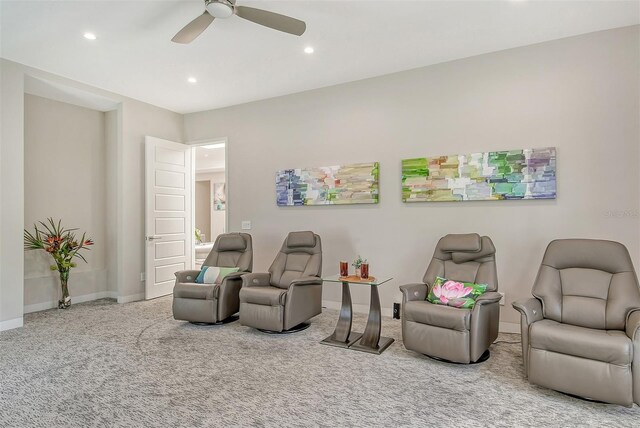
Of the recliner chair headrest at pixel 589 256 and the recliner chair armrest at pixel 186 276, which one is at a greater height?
the recliner chair headrest at pixel 589 256

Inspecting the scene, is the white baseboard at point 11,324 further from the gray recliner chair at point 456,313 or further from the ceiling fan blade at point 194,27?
the gray recliner chair at point 456,313

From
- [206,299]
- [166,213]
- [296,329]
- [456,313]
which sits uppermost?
[166,213]

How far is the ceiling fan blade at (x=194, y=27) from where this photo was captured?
9.20 feet

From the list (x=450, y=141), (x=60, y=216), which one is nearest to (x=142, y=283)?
(x=60, y=216)

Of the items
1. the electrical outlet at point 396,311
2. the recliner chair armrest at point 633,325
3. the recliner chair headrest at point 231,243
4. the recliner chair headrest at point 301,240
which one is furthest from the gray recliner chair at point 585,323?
the recliner chair headrest at point 231,243

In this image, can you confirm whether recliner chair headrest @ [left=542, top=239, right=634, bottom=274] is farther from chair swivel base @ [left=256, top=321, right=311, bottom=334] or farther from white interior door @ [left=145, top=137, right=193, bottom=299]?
white interior door @ [left=145, top=137, right=193, bottom=299]

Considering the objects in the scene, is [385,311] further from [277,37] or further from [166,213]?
[166,213]

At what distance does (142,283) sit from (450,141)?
4719 mm

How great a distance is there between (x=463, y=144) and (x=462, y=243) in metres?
1.24

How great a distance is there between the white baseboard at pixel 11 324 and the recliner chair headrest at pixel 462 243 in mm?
4627

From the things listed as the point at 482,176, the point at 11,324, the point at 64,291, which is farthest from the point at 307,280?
the point at 64,291

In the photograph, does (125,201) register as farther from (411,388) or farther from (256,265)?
(411,388)

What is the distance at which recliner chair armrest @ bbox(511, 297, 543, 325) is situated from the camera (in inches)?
103

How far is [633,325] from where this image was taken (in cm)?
230
